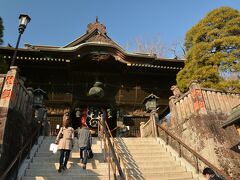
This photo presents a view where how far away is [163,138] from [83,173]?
5.23m

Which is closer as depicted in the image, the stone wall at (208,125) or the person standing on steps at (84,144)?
the person standing on steps at (84,144)

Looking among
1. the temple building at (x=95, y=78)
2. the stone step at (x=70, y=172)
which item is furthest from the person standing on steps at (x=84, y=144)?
the temple building at (x=95, y=78)

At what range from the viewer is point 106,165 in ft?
25.9

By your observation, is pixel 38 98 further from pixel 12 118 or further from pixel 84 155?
pixel 84 155

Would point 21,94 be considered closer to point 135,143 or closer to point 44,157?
point 44,157

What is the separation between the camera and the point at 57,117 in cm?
1530

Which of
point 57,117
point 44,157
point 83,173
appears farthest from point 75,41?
point 83,173

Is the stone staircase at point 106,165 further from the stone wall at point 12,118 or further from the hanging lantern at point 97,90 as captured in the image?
the hanging lantern at point 97,90

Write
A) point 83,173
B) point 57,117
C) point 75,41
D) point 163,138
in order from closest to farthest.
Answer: point 83,173 → point 163,138 → point 57,117 → point 75,41

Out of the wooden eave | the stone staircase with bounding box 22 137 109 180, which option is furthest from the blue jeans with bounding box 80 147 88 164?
the wooden eave

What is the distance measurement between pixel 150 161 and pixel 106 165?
174 centimetres

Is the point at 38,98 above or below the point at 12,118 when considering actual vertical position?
above

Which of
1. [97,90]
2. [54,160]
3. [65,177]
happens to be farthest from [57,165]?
[97,90]

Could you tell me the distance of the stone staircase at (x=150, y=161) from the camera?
7.73 meters
